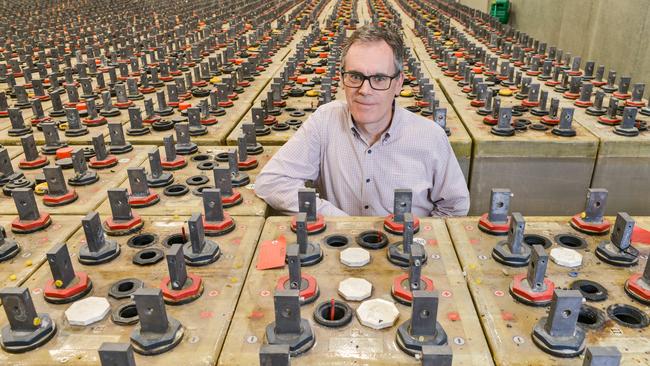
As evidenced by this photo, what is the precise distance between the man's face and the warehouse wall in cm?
345

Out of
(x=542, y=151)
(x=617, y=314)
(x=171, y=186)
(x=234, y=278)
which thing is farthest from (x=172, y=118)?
(x=617, y=314)

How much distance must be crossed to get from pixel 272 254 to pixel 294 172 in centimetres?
76

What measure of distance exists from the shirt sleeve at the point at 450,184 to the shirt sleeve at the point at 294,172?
1.76ft

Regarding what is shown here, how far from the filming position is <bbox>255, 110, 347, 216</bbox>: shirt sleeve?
2.19m

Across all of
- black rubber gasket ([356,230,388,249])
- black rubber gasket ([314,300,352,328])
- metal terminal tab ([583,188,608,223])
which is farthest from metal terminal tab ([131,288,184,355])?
metal terminal tab ([583,188,608,223])

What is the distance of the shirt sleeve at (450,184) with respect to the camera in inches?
94.7

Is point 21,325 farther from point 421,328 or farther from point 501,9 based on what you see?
Result: point 501,9

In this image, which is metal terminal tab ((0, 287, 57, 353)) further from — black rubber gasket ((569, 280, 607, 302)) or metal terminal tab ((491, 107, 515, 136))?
metal terminal tab ((491, 107, 515, 136))

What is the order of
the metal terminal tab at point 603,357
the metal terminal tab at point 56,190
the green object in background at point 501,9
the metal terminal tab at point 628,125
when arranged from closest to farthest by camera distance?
the metal terminal tab at point 603,357 < the metal terminal tab at point 56,190 < the metal terminal tab at point 628,125 < the green object in background at point 501,9

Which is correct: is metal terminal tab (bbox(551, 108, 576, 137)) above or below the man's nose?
below

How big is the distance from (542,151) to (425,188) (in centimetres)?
101

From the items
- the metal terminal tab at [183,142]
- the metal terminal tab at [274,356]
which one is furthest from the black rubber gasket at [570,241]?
the metal terminal tab at [183,142]

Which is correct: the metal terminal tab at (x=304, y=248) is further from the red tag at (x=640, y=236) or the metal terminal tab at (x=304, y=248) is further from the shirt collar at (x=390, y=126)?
the red tag at (x=640, y=236)

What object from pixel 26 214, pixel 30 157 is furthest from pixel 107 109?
pixel 26 214
